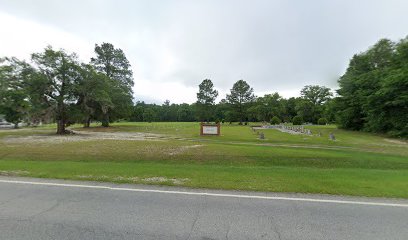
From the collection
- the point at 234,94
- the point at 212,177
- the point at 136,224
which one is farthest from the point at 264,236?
the point at 234,94

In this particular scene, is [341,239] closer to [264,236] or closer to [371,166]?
[264,236]

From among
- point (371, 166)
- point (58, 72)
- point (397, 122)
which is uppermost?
point (58, 72)

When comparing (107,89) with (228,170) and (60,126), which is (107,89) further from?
(228,170)

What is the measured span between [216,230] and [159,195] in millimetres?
2165

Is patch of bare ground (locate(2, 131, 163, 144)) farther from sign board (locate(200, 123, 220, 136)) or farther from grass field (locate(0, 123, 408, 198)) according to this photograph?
sign board (locate(200, 123, 220, 136))

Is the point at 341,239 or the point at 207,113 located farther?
the point at 207,113

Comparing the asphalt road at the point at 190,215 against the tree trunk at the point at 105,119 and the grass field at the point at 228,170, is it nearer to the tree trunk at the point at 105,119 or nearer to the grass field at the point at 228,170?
the grass field at the point at 228,170

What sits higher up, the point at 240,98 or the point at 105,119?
the point at 240,98

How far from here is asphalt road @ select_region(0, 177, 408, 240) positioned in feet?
11.2

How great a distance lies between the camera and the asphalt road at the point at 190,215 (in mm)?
3422

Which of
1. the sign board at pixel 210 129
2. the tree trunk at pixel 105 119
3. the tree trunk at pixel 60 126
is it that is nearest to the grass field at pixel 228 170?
the sign board at pixel 210 129

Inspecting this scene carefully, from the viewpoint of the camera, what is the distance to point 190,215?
13.4ft

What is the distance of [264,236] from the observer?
11.0ft

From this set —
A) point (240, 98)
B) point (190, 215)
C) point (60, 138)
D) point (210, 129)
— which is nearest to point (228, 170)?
point (190, 215)
